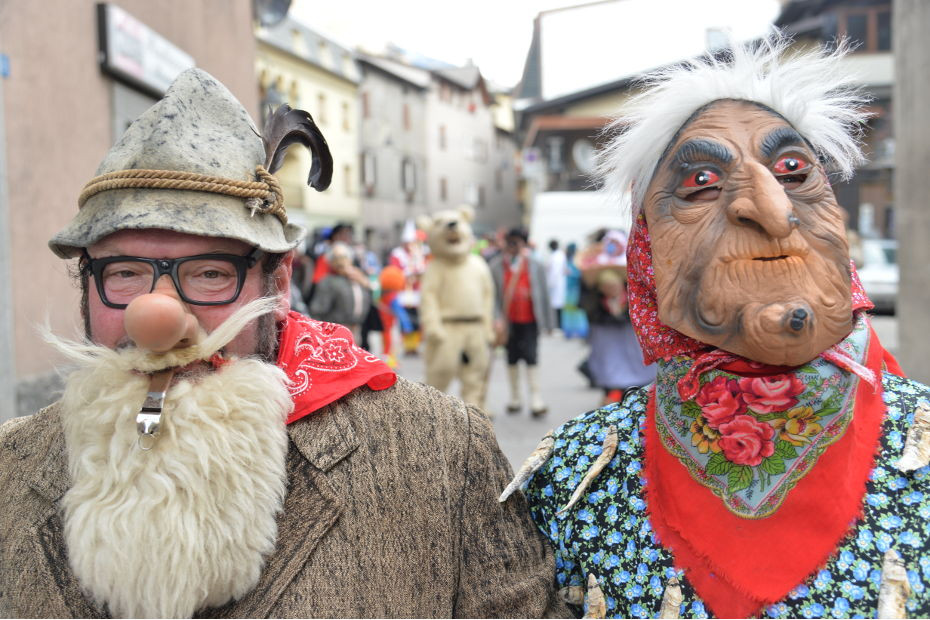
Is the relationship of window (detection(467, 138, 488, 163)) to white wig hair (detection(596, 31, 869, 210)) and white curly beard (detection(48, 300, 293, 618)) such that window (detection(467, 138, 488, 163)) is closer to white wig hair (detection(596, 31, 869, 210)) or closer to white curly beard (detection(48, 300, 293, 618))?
white wig hair (detection(596, 31, 869, 210))

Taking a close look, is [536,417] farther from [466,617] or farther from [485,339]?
[466,617]

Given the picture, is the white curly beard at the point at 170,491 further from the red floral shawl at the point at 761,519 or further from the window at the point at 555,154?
the window at the point at 555,154

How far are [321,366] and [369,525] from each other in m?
0.37

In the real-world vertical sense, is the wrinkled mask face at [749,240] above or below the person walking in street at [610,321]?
above

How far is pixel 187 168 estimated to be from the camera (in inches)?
68.9

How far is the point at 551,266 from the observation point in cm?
1639

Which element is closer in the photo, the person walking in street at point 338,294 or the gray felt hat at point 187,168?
the gray felt hat at point 187,168

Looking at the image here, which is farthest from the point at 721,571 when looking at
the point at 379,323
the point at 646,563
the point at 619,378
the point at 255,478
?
the point at 379,323

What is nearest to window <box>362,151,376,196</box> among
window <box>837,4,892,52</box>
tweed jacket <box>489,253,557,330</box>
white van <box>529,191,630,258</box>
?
white van <box>529,191,630,258</box>

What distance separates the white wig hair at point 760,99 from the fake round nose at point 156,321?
38.5 inches

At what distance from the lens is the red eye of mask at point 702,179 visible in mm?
1708

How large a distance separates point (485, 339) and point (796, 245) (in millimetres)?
5853

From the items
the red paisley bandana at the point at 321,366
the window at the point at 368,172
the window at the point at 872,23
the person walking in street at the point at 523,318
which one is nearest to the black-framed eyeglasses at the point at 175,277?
the red paisley bandana at the point at 321,366

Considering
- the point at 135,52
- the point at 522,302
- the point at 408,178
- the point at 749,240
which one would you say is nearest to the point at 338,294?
the point at 522,302
